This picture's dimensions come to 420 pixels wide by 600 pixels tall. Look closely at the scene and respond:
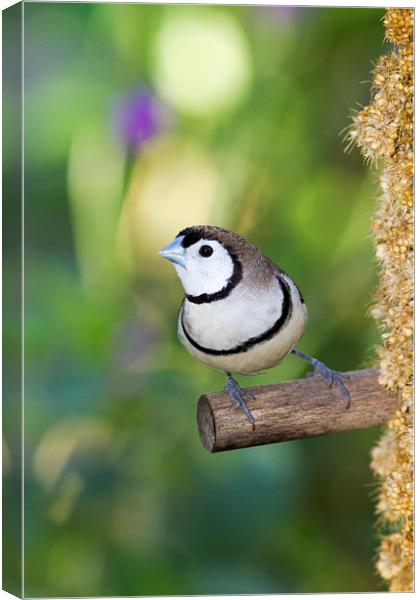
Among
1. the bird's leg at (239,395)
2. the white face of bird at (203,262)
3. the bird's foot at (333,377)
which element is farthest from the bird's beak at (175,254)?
the bird's foot at (333,377)

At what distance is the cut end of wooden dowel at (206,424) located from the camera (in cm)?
170

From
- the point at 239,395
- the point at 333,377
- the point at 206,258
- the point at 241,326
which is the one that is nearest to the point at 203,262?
the point at 206,258

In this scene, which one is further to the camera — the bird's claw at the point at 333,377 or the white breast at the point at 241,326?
the bird's claw at the point at 333,377

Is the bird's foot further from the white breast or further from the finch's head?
the finch's head

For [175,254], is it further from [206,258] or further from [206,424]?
[206,424]

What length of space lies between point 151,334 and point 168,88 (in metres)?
0.41

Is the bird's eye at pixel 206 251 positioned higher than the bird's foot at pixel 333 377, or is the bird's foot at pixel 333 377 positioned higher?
the bird's eye at pixel 206 251

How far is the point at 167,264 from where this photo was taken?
5.88 ft

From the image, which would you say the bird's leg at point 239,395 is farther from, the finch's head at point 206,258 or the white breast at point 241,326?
the finch's head at point 206,258

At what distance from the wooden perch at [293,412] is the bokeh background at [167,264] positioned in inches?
3.2

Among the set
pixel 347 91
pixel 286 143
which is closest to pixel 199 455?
pixel 286 143

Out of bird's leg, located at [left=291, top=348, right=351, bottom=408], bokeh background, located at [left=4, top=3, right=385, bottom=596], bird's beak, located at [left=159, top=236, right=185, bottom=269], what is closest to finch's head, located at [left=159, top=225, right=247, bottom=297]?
bird's beak, located at [left=159, top=236, right=185, bottom=269]

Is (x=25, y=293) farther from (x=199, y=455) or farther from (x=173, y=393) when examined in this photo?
(x=199, y=455)

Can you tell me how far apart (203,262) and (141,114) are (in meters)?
0.28
